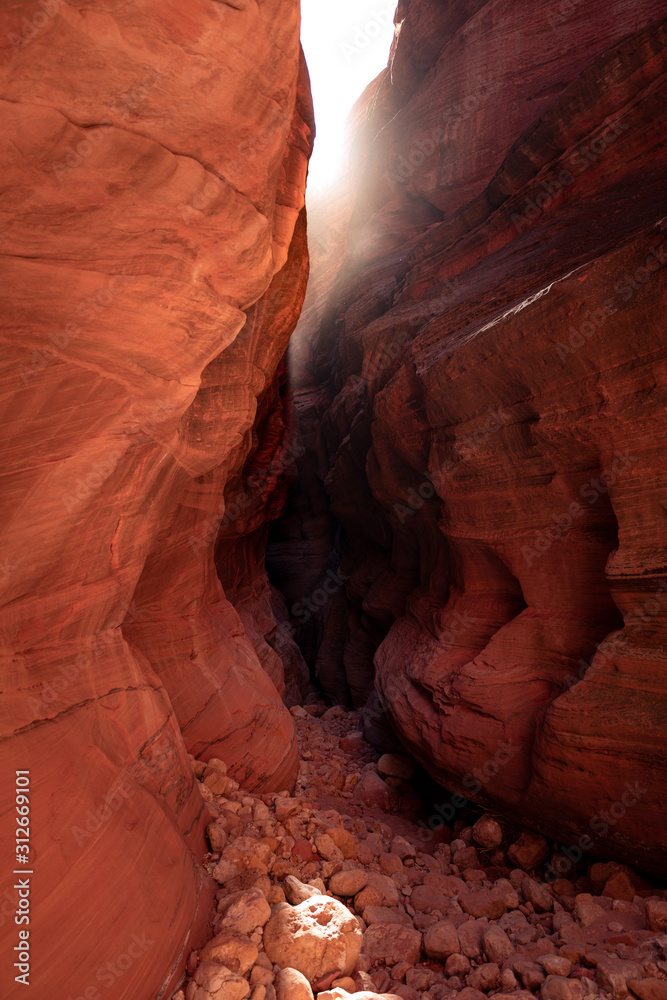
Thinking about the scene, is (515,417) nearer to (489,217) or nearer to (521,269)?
(521,269)

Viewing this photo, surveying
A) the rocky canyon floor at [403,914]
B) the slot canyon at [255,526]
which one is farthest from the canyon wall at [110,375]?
the rocky canyon floor at [403,914]

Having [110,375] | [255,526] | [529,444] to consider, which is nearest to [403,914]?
[110,375]

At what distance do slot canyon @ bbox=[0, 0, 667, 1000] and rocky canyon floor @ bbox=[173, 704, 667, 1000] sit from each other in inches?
1.1

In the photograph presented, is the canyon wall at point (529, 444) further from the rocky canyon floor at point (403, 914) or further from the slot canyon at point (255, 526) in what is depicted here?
the rocky canyon floor at point (403, 914)

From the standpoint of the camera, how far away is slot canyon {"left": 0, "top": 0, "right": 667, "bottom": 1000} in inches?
105

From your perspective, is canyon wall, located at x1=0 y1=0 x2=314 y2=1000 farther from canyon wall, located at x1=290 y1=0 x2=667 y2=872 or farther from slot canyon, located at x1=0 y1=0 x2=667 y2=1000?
canyon wall, located at x1=290 y1=0 x2=667 y2=872

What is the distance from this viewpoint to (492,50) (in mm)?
13812

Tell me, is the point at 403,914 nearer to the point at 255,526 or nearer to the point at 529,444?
the point at 529,444

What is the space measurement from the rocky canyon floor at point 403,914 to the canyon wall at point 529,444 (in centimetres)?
67

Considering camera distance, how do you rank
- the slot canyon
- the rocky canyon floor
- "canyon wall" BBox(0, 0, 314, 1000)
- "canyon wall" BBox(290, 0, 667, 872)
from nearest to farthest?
"canyon wall" BBox(0, 0, 314, 1000)
the slot canyon
the rocky canyon floor
"canyon wall" BBox(290, 0, 667, 872)

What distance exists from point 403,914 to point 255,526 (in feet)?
28.3

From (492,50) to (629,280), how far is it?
1307cm

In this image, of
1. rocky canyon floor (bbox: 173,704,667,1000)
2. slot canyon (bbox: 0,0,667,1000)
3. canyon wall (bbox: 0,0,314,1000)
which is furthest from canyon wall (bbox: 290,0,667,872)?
canyon wall (bbox: 0,0,314,1000)

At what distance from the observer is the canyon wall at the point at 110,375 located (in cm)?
232
